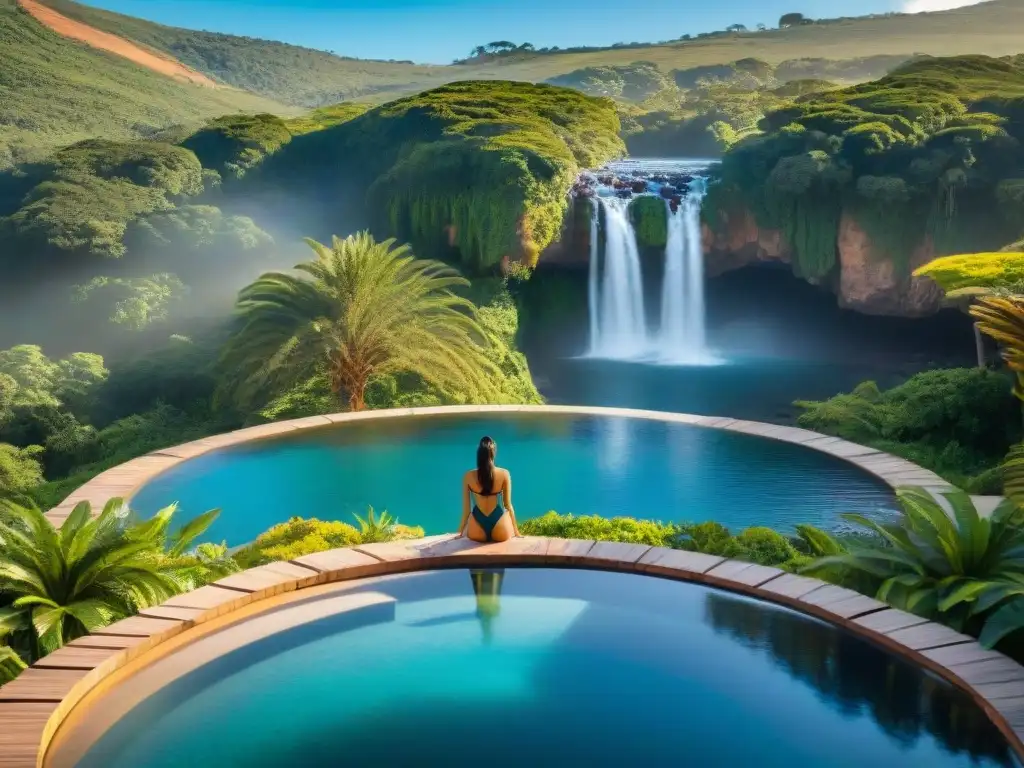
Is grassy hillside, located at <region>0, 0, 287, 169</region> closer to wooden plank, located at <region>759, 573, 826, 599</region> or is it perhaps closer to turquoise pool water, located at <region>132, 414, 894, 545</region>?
turquoise pool water, located at <region>132, 414, 894, 545</region>

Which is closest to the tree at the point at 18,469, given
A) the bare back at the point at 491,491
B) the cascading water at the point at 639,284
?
the cascading water at the point at 639,284

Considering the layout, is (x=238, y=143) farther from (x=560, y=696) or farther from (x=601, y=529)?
(x=560, y=696)

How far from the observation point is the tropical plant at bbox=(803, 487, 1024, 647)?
5699 mm

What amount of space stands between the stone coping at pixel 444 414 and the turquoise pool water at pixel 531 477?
13cm

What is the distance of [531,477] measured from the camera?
10.6 meters

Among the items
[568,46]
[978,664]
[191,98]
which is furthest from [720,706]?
[568,46]

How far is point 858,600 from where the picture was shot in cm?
586

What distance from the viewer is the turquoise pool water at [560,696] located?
452 centimetres

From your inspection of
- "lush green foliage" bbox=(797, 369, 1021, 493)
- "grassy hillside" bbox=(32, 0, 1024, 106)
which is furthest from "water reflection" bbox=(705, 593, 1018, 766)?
"grassy hillside" bbox=(32, 0, 1024, 106)

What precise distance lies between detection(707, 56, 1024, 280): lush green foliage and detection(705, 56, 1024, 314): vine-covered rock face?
0.02 m

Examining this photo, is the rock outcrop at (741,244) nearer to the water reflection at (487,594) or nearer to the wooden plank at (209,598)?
the water reflection at (487,594)

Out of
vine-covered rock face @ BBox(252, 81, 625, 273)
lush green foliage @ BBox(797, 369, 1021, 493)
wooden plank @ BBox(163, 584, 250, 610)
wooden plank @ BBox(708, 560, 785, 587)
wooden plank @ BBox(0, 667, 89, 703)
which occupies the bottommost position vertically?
lush green foliage @ BBox(797, 369, 1021, 493)

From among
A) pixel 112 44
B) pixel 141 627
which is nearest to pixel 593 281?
pixel 141 627

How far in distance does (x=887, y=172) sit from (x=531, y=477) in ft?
53.0
